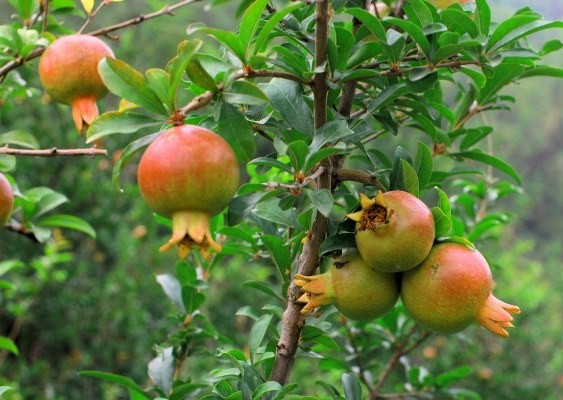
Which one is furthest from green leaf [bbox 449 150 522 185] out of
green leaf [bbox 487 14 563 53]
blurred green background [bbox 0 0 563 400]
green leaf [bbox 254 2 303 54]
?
blurred green background [bbox 0 0 563 400]

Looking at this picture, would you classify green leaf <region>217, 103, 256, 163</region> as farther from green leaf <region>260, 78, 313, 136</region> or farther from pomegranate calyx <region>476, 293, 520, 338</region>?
pomegranate calyx <region>476, 293, 520, 338</region>

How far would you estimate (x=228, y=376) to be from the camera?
0.91 m

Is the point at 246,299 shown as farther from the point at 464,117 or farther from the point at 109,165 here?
the point at 464,117

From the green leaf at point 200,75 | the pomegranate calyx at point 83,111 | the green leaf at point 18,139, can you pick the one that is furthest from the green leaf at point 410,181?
the green leaf at point 18,139

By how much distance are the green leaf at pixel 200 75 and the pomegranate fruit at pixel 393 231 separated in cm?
22

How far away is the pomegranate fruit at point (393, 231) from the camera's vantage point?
0.75 m

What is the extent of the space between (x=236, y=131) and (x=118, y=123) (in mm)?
132

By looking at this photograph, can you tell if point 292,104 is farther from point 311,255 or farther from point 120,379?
point 120,379

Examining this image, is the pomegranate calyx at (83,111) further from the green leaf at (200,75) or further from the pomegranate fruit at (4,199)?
the green leaf at (200,75)

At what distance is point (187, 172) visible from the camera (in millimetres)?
650

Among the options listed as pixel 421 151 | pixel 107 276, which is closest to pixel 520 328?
pixel 107 276

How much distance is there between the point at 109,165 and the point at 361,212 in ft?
12.5

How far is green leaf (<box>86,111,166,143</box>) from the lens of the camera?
28.7 inches

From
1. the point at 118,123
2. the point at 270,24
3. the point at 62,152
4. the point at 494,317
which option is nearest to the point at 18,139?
the point at 62,152
